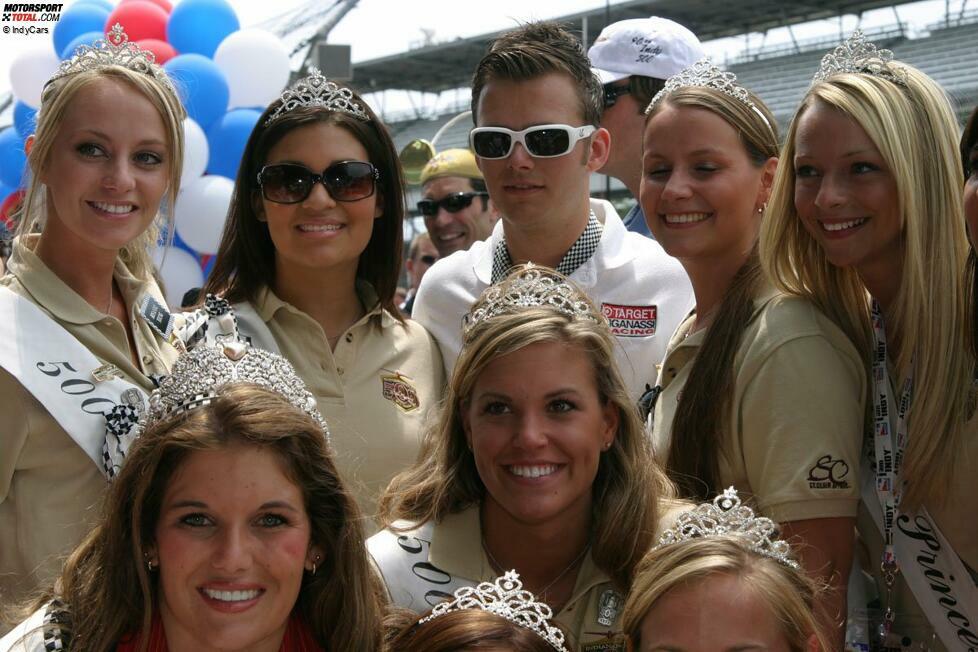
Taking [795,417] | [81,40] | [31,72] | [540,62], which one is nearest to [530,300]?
[795,417]

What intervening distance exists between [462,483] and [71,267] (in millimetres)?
1438

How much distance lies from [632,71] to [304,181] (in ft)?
5.98

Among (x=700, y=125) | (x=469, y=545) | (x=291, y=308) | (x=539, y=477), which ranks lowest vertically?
(x=469, y=545)

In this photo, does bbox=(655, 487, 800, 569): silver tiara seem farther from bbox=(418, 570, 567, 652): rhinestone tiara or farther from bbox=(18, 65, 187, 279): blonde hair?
bbox=(18, 65, 187, 279): blonde hair

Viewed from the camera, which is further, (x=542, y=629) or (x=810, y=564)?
(x=810, y=564)

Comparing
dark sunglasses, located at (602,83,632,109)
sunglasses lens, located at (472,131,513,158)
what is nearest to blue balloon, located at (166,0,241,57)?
dark sunglasses, located at (602,83,632,109)

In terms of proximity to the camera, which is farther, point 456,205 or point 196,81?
point 196,81

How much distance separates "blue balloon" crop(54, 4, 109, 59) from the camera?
9.13 metres

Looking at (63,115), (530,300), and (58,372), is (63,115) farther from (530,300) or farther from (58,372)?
(530,300)

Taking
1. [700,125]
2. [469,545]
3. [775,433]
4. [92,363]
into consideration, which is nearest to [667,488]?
[775,433]

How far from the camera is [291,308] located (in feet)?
13.7

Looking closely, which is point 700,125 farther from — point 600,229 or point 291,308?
point 291,308

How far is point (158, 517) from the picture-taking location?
310 cm

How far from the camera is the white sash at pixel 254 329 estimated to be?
13.4 feet
